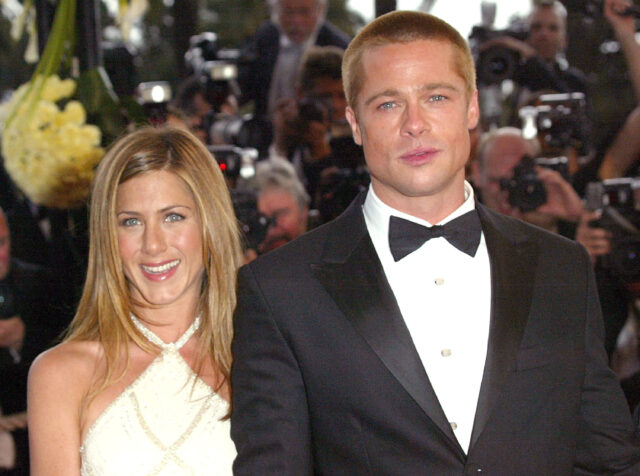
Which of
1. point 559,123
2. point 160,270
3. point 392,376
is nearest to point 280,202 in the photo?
point 559,123

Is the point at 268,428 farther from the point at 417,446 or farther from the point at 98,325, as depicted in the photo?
the point at 98,325

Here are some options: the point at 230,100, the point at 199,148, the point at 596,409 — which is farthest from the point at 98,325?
the point at 230,100

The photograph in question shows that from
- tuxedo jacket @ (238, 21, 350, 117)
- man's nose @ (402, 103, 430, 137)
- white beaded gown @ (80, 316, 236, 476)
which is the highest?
man's nose @ (402, 103, 430, 137)

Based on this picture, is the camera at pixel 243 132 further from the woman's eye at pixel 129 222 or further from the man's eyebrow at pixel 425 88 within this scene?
the man's eyebrow at pixel 425 88

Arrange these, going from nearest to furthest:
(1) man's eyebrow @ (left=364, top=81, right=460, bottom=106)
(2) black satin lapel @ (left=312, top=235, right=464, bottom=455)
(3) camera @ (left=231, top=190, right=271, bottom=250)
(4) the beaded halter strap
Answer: (2) black satin lapel @ (left=312, top=235, right=464, bottom=455)
(1) man's eyebrow @ (left=364, top=81, right=460, bottom=106)
(4) the beaded halter strap
(3) camera @ (left=231, top=190, right=271, bottom=250)

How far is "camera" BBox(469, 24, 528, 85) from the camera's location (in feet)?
12.2

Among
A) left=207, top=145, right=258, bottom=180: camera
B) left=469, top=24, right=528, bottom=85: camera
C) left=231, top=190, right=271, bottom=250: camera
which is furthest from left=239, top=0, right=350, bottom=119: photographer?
left=469, top=24, right=528, bottom=85: camera

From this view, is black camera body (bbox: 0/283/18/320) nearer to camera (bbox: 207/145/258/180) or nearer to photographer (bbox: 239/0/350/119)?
camera (bbox: 207/145/258/180)

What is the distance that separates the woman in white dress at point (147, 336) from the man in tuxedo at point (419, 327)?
43 cm

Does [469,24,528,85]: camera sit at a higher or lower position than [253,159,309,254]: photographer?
higher

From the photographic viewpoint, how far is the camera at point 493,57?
3.71 meters

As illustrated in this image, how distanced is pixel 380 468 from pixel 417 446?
0.26ft

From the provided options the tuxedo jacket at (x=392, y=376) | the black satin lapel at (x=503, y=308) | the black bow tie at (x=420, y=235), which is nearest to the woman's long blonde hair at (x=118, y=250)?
the tuxedo jacket at (x=392, y=376)

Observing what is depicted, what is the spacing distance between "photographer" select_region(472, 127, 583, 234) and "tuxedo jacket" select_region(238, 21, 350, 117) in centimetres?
103
